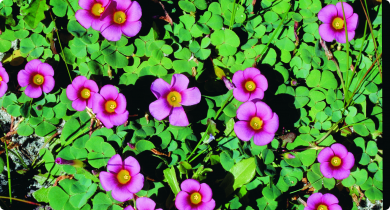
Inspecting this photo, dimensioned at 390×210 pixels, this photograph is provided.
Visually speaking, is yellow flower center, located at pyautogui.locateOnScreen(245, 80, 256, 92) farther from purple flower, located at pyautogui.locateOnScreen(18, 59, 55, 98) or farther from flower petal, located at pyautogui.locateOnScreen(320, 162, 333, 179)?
purple flower, located at pyautogui.locateOnScreen(18, 59, 55, 98)

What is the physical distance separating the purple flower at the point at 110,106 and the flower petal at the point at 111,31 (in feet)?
1.31


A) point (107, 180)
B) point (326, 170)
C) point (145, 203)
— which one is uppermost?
point (326, 170)

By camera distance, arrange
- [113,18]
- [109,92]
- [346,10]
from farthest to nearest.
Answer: [346,10] < [113,18] < [109,92]

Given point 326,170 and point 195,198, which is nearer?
point 195,198

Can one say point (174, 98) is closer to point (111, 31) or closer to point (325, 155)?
point (111, 31)

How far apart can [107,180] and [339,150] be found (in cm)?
187

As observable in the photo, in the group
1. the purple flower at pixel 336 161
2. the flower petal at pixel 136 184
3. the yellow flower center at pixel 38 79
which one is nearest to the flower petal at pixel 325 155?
the purple flower at pixel 336 161

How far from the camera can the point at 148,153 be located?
7.73 feet

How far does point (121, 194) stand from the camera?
204 cm

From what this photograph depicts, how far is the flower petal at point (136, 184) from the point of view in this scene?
2.04 metres

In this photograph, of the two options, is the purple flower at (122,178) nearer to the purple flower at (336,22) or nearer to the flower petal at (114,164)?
the flower petal at (114,164)

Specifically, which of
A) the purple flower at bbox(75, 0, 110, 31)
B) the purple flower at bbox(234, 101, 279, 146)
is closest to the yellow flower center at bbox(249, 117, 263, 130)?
the purple flower at bbox(234, 101, 279, 146)

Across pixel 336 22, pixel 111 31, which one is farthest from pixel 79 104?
pixel 336 22

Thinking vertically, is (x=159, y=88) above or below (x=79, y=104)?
above
